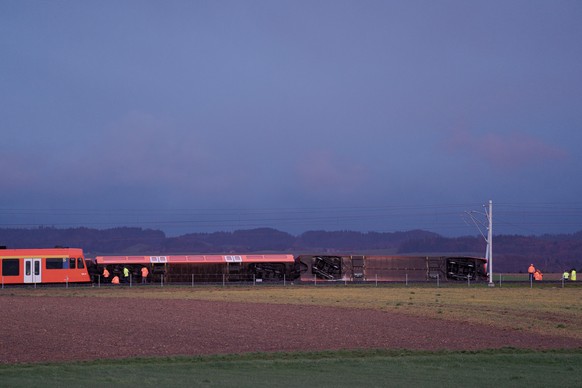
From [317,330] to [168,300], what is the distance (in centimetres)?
1914

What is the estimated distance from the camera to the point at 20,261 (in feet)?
219

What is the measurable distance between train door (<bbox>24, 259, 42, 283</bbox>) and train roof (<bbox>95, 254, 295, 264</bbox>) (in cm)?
613

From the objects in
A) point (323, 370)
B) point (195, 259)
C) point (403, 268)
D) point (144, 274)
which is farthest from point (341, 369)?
point (403, 268)

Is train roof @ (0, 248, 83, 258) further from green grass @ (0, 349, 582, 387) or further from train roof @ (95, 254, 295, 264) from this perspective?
green grass @ (0, 349, 582, 387)

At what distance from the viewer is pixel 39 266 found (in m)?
67.2

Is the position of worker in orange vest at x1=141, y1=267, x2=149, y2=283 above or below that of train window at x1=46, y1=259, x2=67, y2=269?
below

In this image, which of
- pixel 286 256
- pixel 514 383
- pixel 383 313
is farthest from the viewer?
pixel 286 256

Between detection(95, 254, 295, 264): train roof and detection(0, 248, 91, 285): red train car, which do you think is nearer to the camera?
detection(0, 248, 91, 285): red train car

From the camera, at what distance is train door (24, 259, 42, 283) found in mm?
66938

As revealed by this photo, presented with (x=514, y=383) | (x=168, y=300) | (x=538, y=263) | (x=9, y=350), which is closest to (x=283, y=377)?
(x=514, y=383)

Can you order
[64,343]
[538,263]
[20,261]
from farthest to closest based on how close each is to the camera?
1. [538,263]
2. [20,261]
3. [64,343]

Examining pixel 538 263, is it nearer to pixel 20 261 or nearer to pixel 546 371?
pixel 20 261

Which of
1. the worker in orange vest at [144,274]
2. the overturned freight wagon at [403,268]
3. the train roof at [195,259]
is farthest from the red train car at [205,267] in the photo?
the overturned freight wagon at [403,268]

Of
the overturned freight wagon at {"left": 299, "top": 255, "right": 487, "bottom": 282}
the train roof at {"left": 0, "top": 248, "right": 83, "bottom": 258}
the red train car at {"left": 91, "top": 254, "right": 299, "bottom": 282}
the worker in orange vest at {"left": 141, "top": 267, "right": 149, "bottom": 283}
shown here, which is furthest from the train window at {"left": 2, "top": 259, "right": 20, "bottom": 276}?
the overturned freight wagon at {"left": 299, "top": 255, "right": 487, "bottom": 282}
